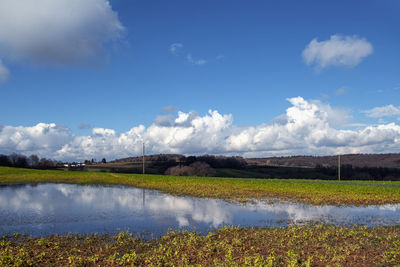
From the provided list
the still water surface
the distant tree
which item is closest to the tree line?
the distant tree

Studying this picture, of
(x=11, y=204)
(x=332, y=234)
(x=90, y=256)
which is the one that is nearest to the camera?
(x=90, y=256)

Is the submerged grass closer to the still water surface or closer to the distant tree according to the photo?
the still water surface

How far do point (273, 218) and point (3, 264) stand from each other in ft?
47.9

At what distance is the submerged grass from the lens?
9.93 metres

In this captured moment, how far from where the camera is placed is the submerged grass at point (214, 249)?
993cm

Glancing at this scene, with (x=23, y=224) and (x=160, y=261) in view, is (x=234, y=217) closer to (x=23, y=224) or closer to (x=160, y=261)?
(x=160, y=261)

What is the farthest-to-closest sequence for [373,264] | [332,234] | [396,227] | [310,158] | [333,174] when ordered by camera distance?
[310,158]
[333,174]
[396,227]
[332,234]
[373,264]

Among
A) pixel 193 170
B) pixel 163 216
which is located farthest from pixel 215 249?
pixel 193 170

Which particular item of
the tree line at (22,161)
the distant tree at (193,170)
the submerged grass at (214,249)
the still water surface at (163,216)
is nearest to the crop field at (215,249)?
the submerged grass at (214,249)

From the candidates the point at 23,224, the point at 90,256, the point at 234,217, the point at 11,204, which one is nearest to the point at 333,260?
the point at 90,256

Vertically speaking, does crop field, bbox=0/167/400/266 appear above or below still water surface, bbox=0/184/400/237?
above

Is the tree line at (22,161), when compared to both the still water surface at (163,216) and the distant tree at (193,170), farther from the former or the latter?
the still water surface at (163,216)

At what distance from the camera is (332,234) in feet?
45.7

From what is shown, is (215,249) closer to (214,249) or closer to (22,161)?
(214,249)
